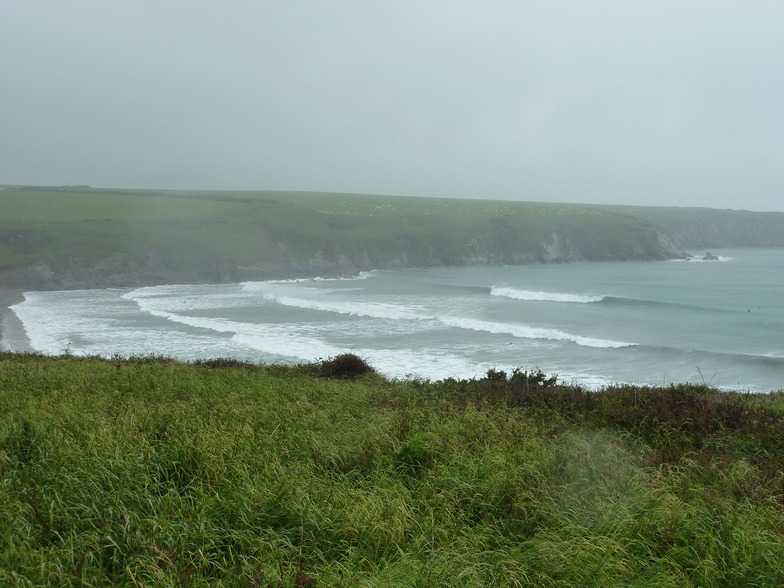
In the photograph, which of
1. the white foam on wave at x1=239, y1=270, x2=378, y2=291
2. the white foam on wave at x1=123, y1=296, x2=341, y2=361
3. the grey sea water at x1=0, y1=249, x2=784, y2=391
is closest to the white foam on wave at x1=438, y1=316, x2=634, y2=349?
the grey sea water at x1=0, y1=249, x2=784, y2=391

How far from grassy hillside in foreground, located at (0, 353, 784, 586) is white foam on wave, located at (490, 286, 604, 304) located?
42.0 metres

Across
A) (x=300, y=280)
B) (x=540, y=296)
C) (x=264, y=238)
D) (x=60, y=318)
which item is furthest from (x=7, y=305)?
(x=540, y=296)

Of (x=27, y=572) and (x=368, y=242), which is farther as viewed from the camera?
(x=368, y=242)

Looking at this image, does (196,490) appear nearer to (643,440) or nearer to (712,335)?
(643,440)

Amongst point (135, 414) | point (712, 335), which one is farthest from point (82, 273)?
point (135, 414)

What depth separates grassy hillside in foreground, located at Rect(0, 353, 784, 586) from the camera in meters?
3.82

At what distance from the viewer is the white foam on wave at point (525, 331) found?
29.5m

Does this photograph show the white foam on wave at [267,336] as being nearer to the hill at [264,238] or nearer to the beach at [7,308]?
the beach at [7,308]

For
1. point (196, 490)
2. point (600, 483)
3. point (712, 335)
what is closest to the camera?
point (196, 490)

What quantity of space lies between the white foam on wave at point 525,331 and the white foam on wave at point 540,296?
15253 millimetres

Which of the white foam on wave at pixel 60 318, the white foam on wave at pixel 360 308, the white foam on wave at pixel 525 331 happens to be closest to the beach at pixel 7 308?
the white foam on wave at pixel 60 318

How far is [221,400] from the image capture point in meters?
9.25

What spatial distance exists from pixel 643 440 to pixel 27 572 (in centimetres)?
634

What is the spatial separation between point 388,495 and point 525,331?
29015 mm
